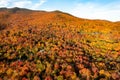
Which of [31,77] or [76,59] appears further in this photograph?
[76,59]

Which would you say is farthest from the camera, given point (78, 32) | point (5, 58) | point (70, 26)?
point (70, 26)

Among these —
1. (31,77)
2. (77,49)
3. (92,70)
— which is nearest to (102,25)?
(77,49)

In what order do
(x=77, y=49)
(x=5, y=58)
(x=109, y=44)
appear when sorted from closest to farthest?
(x=5, y=58) → (x=77, y=49) → (x=109, y=44)

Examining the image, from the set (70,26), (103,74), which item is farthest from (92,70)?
(70,26)

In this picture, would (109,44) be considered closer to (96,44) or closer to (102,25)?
(96,44)

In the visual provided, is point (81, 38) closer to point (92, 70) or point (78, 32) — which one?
point (78, 32)

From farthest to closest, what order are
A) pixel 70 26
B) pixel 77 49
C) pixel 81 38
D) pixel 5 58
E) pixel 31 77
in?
pixel 70 26 → pixel 81 38 → pixel 77 49 → pixel 5 58 → pixel 31 77
